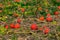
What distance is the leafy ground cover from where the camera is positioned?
5.31 m

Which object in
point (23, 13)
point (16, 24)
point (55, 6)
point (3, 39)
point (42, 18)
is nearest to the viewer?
point (3, 39)

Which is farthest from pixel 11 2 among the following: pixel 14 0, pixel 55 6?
pixel 55 6

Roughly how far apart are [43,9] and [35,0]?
0.73 m

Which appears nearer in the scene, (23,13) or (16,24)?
(16,24)

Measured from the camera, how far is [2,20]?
618cm

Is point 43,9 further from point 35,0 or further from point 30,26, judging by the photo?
point 30,26

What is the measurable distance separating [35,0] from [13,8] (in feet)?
2.89

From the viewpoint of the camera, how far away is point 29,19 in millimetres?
6238

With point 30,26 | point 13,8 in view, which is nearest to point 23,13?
point 13,8

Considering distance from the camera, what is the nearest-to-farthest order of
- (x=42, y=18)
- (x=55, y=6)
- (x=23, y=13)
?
(x=42, y=18), (x=23, y=13), (x=55, y=6)

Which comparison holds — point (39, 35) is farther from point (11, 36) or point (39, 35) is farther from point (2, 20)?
point (2, 20)

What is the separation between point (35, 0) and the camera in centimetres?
756

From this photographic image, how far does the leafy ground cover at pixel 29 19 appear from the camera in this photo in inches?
209

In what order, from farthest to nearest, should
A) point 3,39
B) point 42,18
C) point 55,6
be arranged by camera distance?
point 55,6
point 42,18
point 3,39
